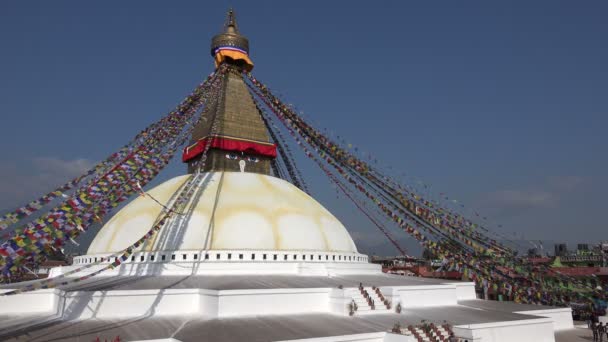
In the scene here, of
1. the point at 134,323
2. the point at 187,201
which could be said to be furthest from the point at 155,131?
the point at 134,323

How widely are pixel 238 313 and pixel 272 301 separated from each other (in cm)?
89

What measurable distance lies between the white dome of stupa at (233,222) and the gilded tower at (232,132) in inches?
46.9

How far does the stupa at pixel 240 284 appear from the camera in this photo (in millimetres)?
9797

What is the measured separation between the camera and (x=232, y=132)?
57.1 ft

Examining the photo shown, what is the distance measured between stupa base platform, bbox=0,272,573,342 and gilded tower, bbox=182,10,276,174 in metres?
5.81

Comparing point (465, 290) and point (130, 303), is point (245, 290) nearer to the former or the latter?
point (130, 303)

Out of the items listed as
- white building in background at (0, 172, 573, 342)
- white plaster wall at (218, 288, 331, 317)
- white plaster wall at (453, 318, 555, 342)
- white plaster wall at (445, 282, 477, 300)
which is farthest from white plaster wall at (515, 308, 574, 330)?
white plaster wall at (218, 288, 331, 317)

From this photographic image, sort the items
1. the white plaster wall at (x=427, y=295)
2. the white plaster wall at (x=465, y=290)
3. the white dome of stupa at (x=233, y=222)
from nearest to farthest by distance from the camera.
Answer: the white plaster wall at (x=427, y=295), the white dome of stupa at (x=233, y=222), the white plaster wall at (x=465, y=290)

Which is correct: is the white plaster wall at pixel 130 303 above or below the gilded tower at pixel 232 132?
below

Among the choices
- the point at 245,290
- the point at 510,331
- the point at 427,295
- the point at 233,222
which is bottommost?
the point at 510,331

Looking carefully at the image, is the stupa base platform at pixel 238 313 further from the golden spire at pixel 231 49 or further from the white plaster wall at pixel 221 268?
the golden spire at pixel 231 49

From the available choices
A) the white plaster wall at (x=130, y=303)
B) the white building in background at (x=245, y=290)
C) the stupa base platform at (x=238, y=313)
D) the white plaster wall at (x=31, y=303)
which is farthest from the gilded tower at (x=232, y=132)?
the white plaster wall at (x=31, y=303)

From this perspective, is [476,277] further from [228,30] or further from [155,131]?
[228,30]

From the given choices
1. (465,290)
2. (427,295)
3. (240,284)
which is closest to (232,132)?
(240,284)
